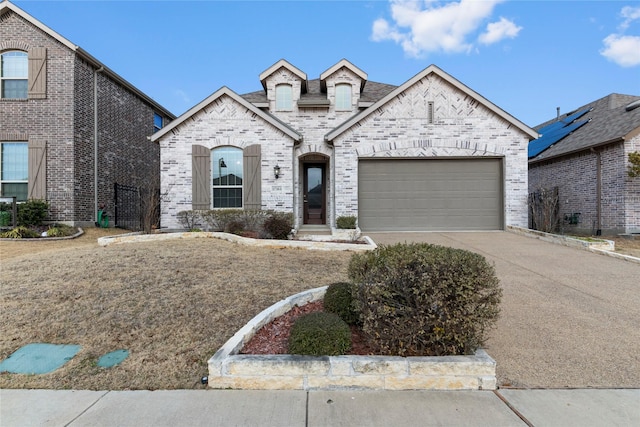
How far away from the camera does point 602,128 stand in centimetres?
1369

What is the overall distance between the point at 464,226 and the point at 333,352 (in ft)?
35.9

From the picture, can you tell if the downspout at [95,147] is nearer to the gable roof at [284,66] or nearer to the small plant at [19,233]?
the small plant at [19,233]

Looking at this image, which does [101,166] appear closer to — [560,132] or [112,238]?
[112,238]

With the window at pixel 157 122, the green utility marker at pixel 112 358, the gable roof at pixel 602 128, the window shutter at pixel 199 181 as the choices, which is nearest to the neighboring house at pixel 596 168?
the gable roof at pixel 602 128

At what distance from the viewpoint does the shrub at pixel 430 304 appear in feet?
9.86

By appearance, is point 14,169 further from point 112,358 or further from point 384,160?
point 384,160

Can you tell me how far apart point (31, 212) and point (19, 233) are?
4.30ft

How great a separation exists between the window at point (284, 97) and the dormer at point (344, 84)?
4.98 feet

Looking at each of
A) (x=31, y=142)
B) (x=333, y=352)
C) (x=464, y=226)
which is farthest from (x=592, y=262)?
(x=31, y=142)

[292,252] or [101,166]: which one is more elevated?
[101,166]

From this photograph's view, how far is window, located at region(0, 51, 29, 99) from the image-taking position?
484 inches

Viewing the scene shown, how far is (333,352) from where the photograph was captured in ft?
10.1

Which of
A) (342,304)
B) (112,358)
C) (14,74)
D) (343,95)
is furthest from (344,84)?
(112,358)

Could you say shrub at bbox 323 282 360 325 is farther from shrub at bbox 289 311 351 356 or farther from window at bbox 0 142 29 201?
window at bbox 0 142 29 201
